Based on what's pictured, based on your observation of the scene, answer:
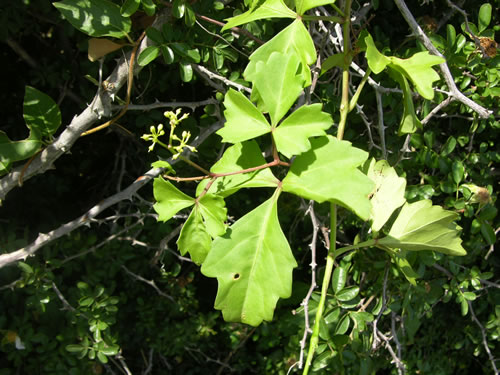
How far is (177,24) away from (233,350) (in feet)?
5.23

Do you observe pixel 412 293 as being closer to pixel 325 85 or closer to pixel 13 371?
pixel 325 85

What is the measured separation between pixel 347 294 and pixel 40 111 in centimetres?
101

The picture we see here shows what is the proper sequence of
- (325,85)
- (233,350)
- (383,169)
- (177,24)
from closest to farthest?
(383,169) < (177,24) < (325,85) < (233,350)

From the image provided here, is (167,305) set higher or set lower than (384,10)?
lower

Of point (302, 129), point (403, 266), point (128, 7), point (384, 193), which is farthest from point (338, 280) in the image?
point (128, 7)

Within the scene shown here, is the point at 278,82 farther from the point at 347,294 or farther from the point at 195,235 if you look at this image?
the point at 347,294

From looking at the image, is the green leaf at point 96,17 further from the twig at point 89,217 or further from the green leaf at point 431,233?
the green leaf at point 431,233

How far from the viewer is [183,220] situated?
178cm

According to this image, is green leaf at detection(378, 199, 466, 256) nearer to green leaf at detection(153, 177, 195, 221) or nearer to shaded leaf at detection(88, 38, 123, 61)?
green leaf at detection(153, 177, 195, 221)

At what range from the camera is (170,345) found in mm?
→ 2150

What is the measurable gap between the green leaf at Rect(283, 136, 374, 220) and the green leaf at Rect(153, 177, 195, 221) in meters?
0.21

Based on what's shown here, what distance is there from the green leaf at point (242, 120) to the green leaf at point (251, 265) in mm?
120

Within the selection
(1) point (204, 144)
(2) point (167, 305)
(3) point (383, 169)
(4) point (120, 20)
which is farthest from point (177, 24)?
(2) point (167, 305)

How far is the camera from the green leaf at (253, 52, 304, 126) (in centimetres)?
86
